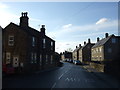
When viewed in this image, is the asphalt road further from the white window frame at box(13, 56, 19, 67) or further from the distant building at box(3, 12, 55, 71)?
the distant building at box(3, 12, 55, 71)

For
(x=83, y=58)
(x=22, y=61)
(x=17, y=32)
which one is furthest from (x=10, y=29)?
(x=83, y=58)

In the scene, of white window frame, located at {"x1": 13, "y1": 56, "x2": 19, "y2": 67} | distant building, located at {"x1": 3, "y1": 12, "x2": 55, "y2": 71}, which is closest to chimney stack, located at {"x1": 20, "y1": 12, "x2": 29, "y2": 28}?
distant building, located at {"x1": 3, "y1": 12, "x2": 55, "y2": 71}

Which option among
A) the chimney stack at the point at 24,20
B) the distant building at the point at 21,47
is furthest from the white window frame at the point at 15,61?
the chimney stack at the point at 24,20

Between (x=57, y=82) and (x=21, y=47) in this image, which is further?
(x=21, y=47)

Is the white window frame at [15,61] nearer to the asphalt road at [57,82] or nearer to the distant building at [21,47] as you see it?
the distant building at [21,47]

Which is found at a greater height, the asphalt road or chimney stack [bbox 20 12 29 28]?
chimney stack [bbox 20 12 29 28]

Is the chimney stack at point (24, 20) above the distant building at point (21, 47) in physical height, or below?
above

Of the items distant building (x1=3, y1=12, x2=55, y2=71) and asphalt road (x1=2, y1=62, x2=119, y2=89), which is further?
distant building (x1=3, y1=12, x2=55, y2=71)

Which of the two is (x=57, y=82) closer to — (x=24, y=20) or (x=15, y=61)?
(x=15, y=61)

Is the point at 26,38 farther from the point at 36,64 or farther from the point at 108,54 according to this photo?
the point at 108,54

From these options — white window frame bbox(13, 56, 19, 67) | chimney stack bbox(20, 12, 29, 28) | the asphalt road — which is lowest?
the asphalt road

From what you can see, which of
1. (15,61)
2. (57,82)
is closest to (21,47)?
(15,61)

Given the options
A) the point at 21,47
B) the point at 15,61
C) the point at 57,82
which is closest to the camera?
the point at 57,82

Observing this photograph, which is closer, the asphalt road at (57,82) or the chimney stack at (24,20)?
the asphalt road at (57,82)
